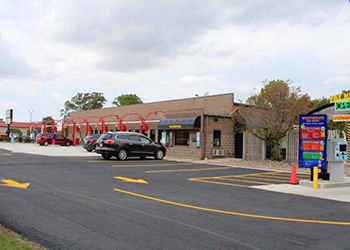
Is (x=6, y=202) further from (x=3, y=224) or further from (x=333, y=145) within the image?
(x=333, y=145)

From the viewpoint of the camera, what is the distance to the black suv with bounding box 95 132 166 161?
830 inches

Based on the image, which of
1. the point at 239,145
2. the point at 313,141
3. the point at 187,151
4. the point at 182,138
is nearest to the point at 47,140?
the point at 182,138

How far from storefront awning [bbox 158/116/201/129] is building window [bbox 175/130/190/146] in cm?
64

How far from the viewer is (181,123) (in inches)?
1043

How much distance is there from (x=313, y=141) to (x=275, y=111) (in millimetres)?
8754

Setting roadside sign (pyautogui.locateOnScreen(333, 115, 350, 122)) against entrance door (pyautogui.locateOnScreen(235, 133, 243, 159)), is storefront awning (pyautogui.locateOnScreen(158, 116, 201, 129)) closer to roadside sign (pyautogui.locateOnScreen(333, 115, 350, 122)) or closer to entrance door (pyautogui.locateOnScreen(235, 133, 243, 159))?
entrance door (pyautogui.locateOnScreen(235, 133, 243, 159))

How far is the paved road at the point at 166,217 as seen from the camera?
566 cm

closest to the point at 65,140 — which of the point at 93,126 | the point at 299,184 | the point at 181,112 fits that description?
the point at 93,126

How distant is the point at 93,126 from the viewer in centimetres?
4644

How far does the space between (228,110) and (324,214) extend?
19772 millimetres

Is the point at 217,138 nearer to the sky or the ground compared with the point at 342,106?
nearer to the ground

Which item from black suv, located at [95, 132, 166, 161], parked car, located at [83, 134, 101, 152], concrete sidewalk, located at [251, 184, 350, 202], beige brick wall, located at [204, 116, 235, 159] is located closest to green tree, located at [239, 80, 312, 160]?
beige brick wall, located at [204, 116, 235, 159]

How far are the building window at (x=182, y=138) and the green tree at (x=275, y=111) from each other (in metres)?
5.07

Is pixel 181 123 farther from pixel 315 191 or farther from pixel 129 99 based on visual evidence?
pixel 129 99
